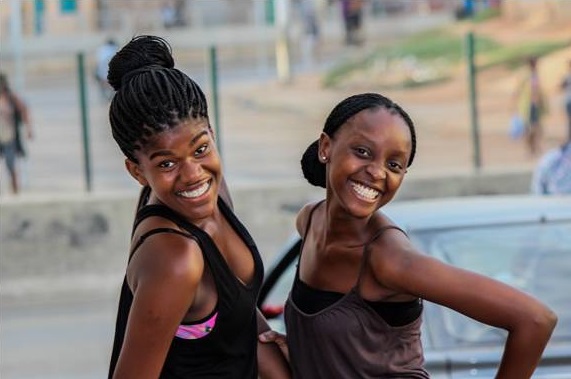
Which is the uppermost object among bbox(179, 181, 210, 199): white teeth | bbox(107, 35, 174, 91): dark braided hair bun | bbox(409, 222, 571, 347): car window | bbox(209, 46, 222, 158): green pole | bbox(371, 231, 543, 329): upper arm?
bbox(107, 35, 174, 91): dark braided hair bun

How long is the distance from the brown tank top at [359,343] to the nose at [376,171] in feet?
0.40

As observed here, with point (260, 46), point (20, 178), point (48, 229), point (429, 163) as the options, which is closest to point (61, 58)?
point (260, 46)

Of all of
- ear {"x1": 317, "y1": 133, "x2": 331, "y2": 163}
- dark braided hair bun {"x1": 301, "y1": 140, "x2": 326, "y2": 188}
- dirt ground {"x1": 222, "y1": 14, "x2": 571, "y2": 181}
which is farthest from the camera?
dirt ground {"x1": 222, "y1": 14, "x2": 571, "y2": 181}

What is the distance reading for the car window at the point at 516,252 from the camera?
4910 mm

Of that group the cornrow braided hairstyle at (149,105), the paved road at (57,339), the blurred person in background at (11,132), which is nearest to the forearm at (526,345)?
the cornrow braided hairstyle at (149,105)

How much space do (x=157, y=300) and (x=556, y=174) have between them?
5.86 metres

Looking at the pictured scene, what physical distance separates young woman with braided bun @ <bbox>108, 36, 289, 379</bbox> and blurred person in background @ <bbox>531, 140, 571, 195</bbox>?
5.46m

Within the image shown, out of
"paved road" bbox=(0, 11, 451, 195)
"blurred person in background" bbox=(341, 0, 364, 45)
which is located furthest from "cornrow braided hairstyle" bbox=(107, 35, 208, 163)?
"blurred person in background" bbox=(341, 0, 364, 45)

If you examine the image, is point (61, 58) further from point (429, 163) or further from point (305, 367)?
point (305, 367)

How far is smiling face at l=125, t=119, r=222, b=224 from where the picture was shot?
2.78m

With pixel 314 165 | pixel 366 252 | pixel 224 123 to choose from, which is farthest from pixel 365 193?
pixel 224 123

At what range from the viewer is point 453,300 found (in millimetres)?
2859

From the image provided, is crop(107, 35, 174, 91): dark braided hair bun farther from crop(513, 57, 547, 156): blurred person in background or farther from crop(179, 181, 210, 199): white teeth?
Result: crop(513, 57, 547, 156): blurred person in background

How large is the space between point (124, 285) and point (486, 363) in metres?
1.85
